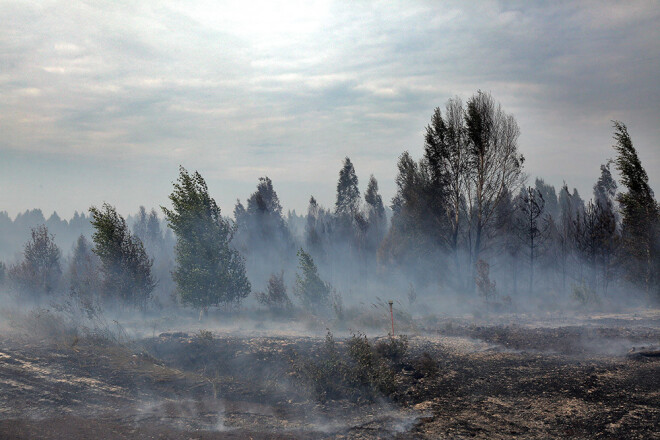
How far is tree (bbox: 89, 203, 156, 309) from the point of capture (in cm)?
2182

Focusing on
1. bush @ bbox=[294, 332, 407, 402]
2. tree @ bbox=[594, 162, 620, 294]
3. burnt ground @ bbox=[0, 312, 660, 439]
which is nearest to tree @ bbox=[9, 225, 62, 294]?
burnt ground @ bbox=[0, 312, 660, 439]

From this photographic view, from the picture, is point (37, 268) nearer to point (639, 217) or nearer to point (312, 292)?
point (312, 292)

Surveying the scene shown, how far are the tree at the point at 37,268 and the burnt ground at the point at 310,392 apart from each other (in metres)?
19.1

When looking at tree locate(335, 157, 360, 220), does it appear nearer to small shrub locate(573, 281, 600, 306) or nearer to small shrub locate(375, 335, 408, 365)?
small shrub locate(573, 281, 600, 306)

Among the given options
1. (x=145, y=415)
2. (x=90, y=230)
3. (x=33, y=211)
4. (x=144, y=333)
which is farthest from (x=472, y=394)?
(x=33, y=211)

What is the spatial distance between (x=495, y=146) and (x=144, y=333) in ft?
79.1

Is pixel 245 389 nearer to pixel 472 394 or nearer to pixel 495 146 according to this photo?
pixel 472 394

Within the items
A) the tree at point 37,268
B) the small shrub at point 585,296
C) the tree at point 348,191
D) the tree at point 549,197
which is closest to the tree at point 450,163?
the small shrub at point 585,296

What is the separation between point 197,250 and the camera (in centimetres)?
2192

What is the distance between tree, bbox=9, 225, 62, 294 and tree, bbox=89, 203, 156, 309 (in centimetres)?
1253

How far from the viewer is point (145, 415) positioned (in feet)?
29.6

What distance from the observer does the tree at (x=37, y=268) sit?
31406mm

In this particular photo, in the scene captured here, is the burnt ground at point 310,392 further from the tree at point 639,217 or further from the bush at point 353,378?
the tree at point 639,217

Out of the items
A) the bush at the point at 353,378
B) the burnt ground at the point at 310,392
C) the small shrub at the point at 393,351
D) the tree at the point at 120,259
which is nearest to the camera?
the burnt ground at the point at 310,392
